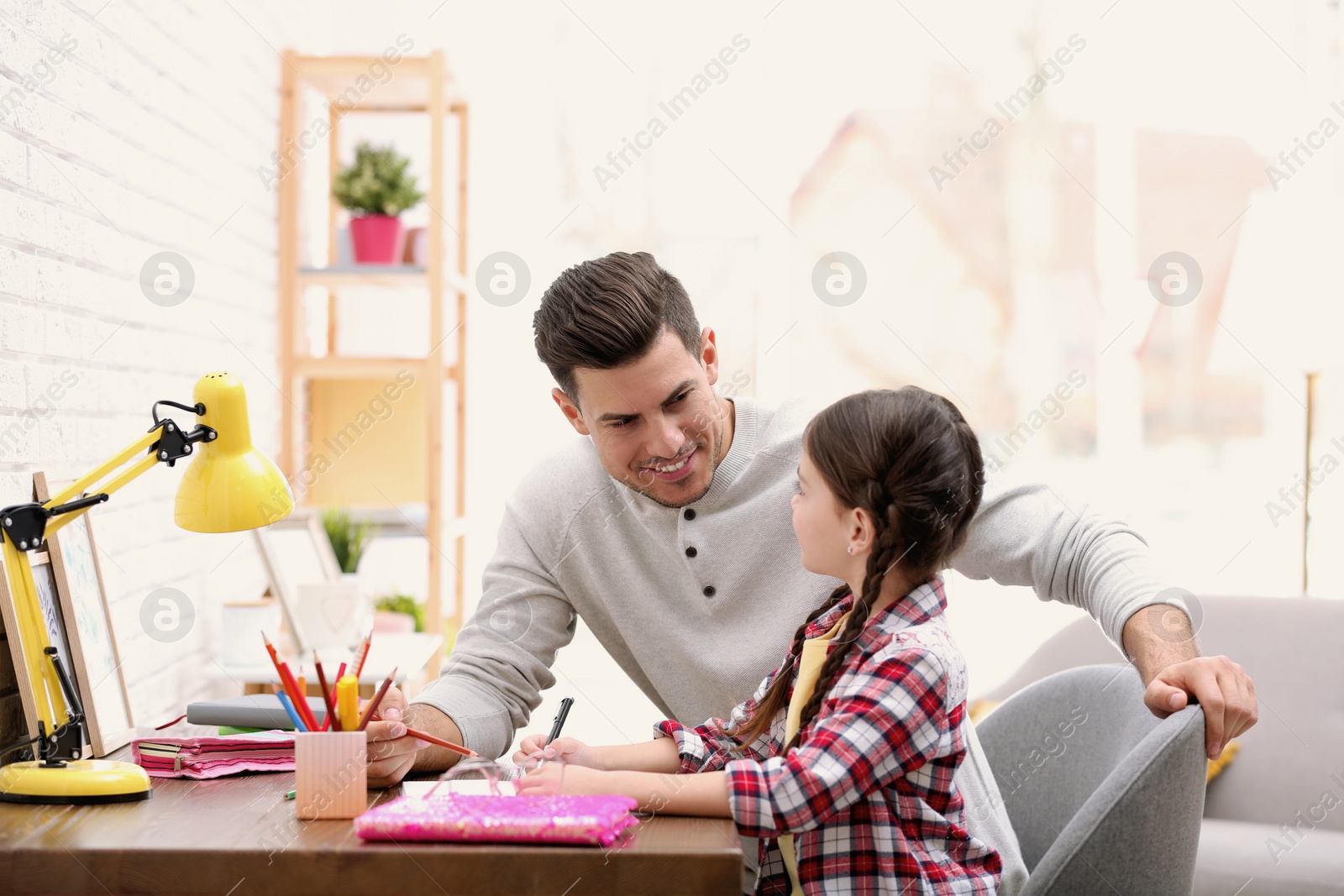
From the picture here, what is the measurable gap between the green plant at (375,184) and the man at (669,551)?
1.49 meters

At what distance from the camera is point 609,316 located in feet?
5.25

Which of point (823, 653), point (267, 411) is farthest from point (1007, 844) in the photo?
point (267, 411)

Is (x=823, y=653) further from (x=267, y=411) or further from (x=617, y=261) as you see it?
(x=267, y=411)

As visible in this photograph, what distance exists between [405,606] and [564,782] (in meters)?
2.11

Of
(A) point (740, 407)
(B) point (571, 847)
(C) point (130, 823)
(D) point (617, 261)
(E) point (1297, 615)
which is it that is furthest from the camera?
(E) point (1297, 615)

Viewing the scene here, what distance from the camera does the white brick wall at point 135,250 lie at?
5.59 feet

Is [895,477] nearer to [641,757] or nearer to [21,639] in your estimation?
[641,757]

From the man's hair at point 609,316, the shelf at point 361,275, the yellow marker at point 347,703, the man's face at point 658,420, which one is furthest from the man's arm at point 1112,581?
the shelf at point 361,275

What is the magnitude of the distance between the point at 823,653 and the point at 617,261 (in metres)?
0.69

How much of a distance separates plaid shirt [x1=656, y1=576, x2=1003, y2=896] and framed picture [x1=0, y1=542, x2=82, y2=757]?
0.83 m

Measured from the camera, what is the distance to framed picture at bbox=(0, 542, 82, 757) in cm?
133

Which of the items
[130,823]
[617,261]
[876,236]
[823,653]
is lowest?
[130,823]

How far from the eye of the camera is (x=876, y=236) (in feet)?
14.1

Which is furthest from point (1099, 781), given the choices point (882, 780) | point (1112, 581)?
point (882, 780)
